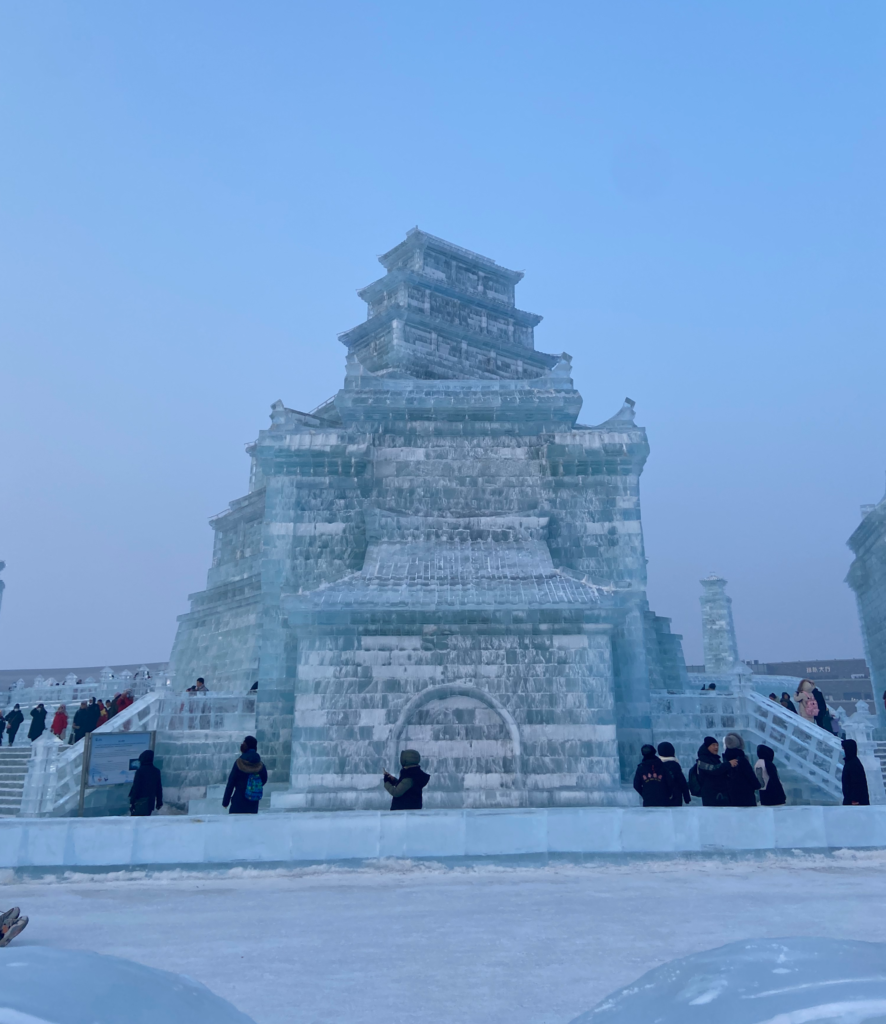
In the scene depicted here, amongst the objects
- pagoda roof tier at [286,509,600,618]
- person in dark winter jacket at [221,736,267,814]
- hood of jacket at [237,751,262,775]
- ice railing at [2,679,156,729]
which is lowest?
person in dark winter jacket at [221,736,267,814]

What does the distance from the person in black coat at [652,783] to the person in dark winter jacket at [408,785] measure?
2.63 m

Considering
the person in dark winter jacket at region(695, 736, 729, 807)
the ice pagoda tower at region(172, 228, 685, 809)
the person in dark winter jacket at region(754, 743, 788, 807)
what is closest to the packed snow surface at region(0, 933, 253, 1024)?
the person in dark winter jacket at region(695, 736, 729, 807)

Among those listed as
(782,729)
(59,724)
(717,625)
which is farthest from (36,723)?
(717,625)

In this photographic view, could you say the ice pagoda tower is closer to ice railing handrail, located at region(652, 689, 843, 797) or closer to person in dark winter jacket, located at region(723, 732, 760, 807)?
ice railing handrail, located at region(652, 689, 843, 797)

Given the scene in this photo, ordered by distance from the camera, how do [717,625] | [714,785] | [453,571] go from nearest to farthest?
[714,785] → [453,571] → [717,625]

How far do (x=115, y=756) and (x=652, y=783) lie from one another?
893 cm

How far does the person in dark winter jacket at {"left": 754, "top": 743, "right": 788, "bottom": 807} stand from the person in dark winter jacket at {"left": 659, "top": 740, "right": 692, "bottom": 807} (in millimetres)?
915

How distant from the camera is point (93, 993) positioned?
2209mm

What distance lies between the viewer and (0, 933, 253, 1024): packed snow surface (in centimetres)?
206

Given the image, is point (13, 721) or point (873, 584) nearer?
point (13, 721)

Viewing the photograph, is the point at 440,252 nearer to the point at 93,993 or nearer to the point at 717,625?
the point at 717,625

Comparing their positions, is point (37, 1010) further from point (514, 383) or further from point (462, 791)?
point (514, 383)

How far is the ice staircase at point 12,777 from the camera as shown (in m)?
14.7

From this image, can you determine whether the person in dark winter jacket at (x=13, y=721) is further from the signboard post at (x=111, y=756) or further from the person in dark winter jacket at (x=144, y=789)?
the person in dark winter jacket at (x=144, y=789)
